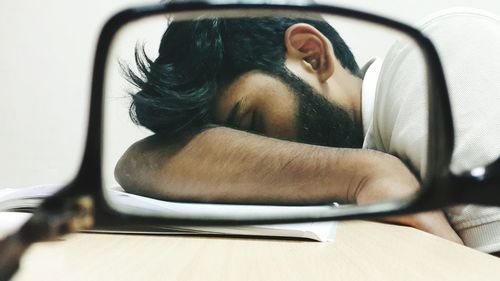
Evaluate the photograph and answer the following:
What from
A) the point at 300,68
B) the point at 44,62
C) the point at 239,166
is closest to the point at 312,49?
the point at 300,68

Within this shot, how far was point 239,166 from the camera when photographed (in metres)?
0.47

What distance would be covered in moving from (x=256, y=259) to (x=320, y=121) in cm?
16

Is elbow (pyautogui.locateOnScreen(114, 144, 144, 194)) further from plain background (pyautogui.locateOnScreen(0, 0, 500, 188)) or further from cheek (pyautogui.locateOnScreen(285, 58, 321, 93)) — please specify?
plain background (pyautogui.locateOnScreen(0, 0, 500, 188))

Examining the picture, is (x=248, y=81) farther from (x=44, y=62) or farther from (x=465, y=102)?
(x=44, y=62)

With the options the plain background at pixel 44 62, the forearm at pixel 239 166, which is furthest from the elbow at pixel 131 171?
the plain background at pixel 44 62

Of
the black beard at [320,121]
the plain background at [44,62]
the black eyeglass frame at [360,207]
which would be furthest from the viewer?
the plain background at [44,62]

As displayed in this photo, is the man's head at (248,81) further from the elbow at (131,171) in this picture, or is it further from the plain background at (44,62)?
the plain background at (44,62)

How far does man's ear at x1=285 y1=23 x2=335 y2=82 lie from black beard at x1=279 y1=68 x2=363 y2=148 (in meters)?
0.01

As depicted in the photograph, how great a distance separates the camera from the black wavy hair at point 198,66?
0.33 meters

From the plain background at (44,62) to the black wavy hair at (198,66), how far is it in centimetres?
67

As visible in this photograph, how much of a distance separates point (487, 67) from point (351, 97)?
0.37ft

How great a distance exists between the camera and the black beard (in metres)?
0.39

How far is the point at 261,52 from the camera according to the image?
14.8 inches

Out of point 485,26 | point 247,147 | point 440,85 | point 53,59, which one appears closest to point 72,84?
point 53,59
